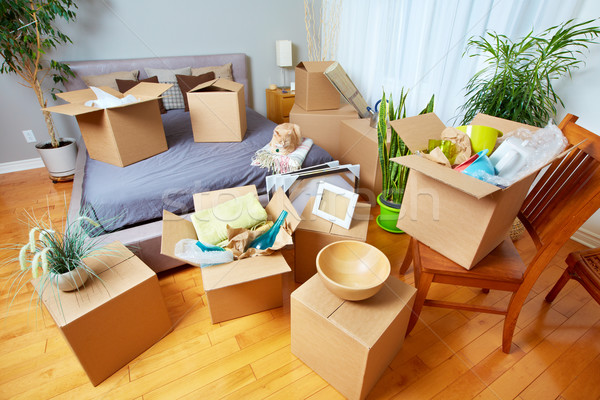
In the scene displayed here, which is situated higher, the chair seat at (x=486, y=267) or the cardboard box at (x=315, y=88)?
the cardboard box at (x=315, y=88)

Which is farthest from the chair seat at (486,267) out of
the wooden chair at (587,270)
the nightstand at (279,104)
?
the nightstand at (279,104)

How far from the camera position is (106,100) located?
5.85 ft

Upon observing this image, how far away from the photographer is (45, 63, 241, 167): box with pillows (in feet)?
5.72

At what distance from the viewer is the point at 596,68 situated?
1614 mm

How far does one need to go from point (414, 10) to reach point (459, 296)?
2.11 m

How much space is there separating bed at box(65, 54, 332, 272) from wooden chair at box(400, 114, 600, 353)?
1.13 meters

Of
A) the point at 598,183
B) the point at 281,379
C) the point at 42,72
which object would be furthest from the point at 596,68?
the point at 42,72

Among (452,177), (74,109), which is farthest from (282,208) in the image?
(74,109)

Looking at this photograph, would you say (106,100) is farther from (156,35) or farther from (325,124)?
(325,124)

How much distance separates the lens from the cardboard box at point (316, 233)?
1.46 m

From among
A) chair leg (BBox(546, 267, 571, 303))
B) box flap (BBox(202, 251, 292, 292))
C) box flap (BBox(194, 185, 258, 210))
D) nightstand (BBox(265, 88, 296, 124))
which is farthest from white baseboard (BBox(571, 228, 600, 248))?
nightstand (BBox(265, 88, 296, 124))

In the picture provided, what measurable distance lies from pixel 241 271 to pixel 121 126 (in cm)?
120

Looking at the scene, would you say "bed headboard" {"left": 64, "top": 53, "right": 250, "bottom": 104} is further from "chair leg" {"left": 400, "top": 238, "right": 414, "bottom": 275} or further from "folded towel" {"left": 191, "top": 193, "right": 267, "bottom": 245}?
"chair leg" {"left": 400, "top": 238, "right": 414, "bottom": 275}

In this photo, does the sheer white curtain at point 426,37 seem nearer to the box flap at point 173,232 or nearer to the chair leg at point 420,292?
the chair leg at point 420,292
